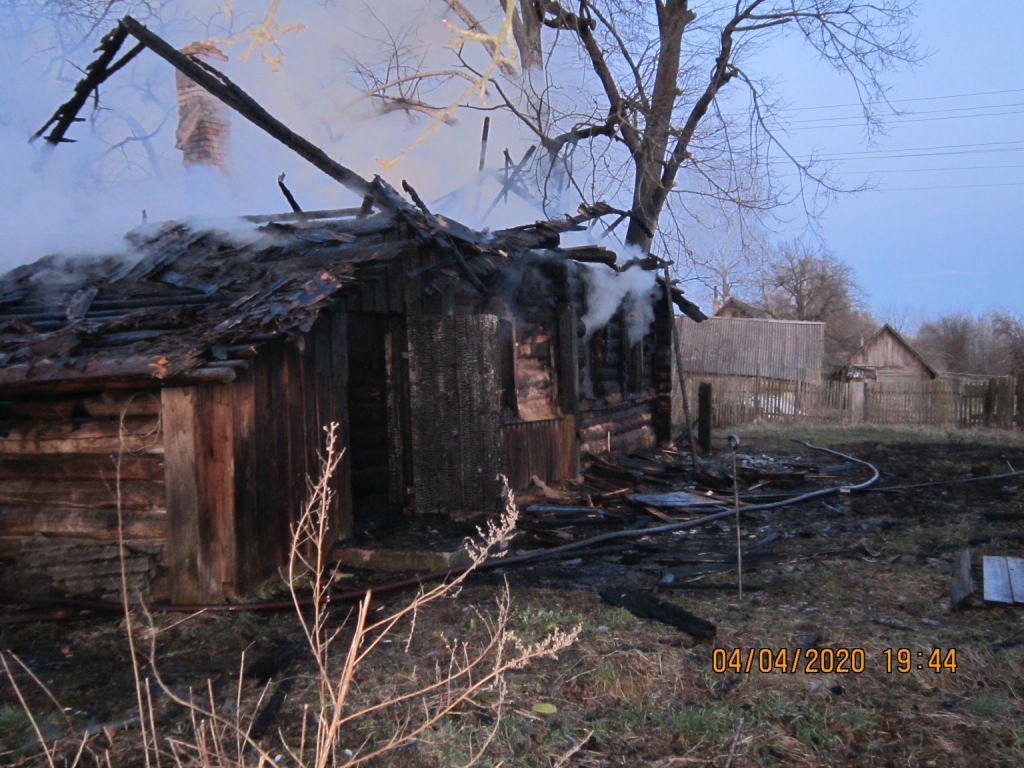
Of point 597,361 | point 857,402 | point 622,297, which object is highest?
point 622,297

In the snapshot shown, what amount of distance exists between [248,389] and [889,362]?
37350mm

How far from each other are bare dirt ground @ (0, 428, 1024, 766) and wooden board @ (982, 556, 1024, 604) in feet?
0.26

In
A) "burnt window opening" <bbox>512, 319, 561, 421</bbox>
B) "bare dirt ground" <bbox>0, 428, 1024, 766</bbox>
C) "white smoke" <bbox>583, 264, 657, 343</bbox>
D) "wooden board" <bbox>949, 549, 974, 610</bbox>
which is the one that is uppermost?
"white smoke" <bbox>583, 264, 657, 343</bbox>

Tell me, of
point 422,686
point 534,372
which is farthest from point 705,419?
point 422,686

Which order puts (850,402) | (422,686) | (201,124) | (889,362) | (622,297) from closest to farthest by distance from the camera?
(422,686), (201,124), (622,297), (850,402), (889,362)

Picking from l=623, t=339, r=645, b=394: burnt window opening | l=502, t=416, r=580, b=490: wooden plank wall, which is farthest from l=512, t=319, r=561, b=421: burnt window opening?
l=623, t=339, r=645, b=394: burnt window opening

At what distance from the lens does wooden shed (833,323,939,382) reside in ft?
122

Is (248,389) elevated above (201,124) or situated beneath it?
situated beneath

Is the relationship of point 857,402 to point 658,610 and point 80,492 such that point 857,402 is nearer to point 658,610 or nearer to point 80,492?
point 658,610

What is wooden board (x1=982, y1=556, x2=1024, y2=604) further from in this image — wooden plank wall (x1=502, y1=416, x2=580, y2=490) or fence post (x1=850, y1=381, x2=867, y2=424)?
fence post (x1=850, y1=381, x2=867, y2=424)

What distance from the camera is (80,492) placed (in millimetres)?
6457

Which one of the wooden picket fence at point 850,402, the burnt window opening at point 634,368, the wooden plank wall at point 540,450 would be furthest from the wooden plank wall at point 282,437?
the wooden picket fence at point 850,402

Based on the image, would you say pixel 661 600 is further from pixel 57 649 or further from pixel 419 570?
pixel 57 649

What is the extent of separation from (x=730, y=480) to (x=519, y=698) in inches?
302
